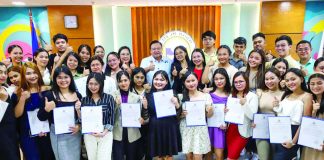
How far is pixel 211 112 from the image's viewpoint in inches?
110

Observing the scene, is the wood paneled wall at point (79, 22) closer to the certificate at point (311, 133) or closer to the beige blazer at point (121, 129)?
the beige blazer at point (121, 129)

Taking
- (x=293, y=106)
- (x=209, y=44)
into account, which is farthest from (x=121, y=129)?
(x=209, y=44)

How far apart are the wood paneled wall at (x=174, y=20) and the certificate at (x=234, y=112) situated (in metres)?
5.25

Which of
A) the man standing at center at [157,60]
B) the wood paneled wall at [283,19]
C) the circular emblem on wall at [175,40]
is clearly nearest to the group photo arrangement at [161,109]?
the man standing at center at [157,60]

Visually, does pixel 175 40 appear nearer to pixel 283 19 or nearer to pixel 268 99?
pixel 283 19

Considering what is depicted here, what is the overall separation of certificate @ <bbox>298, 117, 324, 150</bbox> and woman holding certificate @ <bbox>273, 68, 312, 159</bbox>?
0.38 feet

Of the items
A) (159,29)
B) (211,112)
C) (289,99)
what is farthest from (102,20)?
(289,99)

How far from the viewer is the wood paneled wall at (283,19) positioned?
6914 millimetres

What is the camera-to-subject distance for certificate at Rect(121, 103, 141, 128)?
2723mm

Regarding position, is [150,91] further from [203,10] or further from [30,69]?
[203,10]

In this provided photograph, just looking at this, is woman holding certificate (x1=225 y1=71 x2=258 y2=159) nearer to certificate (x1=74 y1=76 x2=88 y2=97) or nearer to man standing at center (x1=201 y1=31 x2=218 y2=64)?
man standing at center (x1=201 y1=31 x2=218 y2=64)

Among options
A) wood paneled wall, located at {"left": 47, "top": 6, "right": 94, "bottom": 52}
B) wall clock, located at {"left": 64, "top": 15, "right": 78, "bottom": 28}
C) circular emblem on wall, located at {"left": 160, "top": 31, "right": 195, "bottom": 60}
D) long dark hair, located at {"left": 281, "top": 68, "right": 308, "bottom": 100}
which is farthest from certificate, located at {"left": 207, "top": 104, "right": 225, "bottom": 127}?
wall clock, located at {"left": 64, "top": 15, "right": 78, "bottom": 28}

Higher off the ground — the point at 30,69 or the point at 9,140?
the point at 30,69

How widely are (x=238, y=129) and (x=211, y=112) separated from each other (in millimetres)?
352
